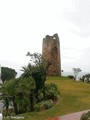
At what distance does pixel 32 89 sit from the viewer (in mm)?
25266

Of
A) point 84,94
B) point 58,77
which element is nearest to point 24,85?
point 84,94

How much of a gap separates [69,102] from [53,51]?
18185 mm

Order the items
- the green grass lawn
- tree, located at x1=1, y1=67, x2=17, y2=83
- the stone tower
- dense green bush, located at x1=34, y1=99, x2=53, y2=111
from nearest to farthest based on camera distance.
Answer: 1. the green grass lawn
2. dense green bush, located at x1=34, y1=99, x2=53, y2=111
3. the stone tower
4. tree, located at x1=1, y1=67, x2=17, y2=83

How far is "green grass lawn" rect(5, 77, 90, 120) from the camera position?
72.9 ft

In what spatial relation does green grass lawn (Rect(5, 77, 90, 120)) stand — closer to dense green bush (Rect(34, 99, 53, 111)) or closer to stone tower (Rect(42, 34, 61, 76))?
dense green bush (Rect(34, 99, 53, 111))

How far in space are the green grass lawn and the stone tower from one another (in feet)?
23.3

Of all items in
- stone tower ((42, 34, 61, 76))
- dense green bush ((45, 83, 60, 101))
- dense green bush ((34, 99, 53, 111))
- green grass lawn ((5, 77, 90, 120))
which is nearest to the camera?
green grass lawn ((5, 77, 90, 120))

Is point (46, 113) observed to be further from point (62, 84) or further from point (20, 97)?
point (62, 84)

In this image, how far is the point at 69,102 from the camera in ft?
87.8

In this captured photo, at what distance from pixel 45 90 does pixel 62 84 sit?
862 cm

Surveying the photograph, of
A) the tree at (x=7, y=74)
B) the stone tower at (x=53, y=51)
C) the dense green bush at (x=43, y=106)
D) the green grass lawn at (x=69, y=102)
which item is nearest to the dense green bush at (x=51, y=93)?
the green grass lawn at (x=69, y=102)

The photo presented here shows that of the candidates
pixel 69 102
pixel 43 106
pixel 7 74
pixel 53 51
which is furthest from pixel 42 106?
pixel 7 74

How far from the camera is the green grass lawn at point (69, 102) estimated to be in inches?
875

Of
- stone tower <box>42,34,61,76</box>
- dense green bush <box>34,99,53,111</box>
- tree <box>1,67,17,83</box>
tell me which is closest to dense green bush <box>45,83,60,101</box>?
dense green bush <box>34,99,53,111</box>
